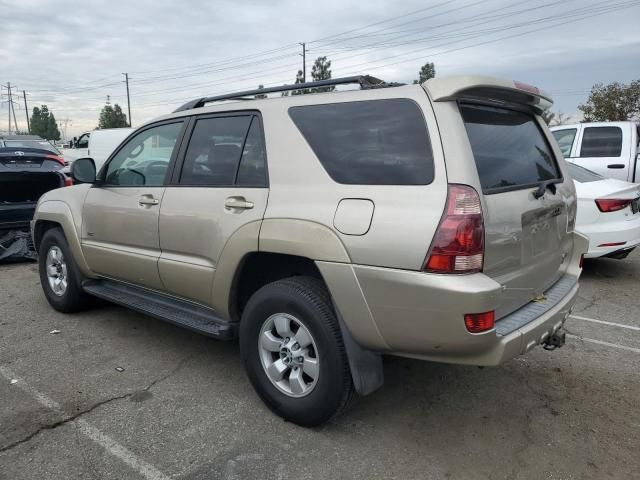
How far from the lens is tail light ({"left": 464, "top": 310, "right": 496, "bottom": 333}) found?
2.32 m

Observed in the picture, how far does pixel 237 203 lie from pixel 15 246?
5.45 metres

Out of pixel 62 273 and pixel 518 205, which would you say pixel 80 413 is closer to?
pixel 62 273

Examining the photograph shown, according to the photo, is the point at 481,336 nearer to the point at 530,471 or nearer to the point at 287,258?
the point at 530,471

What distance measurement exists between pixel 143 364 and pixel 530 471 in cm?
270

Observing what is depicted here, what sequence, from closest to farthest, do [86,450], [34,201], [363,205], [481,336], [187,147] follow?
[481,336] < [363,205] < [86,450] < [187,147] < [34,201]

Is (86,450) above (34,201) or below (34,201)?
below

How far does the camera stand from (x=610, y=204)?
571 cm

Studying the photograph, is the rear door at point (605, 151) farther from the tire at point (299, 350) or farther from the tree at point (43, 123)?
the tree at point (43, 123)

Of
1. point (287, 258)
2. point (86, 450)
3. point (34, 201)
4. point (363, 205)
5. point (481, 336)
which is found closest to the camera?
point (481, 336)

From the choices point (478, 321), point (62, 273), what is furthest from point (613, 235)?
point (62, 273)

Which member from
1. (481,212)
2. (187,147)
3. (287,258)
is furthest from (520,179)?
(187,147)

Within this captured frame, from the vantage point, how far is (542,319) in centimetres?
271

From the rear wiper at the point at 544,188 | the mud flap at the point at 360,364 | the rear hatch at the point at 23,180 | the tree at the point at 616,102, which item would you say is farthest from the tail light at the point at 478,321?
the tree at the point at 616,102

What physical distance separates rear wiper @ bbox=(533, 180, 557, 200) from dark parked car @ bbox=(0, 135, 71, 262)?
21.5 ft
